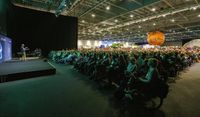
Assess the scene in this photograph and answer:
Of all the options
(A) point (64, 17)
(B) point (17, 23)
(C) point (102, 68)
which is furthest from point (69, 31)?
(C) point (102, 68)

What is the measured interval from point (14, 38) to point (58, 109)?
41.8 feet

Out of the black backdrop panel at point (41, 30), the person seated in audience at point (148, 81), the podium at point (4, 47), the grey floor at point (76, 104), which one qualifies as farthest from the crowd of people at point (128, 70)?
the black backdrop panel at point (41, 30)

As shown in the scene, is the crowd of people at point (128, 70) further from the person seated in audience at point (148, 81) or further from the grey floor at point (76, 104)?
the grey floor at point (76, 104)

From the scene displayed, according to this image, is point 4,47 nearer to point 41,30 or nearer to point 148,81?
point 41,30

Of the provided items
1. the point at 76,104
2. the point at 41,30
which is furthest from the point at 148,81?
the point at 41,30

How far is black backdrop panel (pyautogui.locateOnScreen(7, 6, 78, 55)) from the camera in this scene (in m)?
13.2

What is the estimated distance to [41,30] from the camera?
1448 cm

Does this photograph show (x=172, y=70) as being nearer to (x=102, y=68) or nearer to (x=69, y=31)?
(x=102, y=68)

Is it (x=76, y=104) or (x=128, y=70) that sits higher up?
(x=128, y=70)

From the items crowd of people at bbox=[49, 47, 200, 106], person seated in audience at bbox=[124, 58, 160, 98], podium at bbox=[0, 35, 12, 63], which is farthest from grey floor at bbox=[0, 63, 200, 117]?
podium at bbox=[0, 35, 12, 63]

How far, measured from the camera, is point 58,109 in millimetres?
3002

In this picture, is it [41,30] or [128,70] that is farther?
[41,30]

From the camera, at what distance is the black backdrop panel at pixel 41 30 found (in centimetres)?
1319

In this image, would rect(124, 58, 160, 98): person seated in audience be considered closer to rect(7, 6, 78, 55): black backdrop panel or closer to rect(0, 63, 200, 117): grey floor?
rect(0, 63, 200, 117): grey floor
